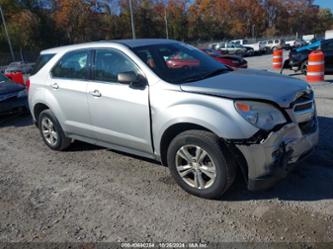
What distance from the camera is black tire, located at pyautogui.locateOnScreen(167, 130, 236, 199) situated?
10.2 ft

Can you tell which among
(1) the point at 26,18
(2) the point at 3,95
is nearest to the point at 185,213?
(2) the point at 3,95

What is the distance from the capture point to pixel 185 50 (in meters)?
4.57

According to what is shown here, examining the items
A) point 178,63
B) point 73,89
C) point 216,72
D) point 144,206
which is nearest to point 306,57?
point 216,72

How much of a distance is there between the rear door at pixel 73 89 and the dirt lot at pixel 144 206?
1.99 feet

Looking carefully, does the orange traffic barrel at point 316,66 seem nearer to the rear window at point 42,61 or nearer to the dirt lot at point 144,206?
the dirt lot at point 144,206

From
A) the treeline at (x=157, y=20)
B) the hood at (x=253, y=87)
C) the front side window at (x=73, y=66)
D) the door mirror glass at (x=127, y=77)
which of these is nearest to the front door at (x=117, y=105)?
the door mirror glass at (x=127, y=77)

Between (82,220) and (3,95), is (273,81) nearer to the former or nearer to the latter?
(82,220)

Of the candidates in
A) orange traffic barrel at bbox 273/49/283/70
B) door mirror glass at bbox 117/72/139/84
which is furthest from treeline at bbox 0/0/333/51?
door mirror glass at bbox 117/72/139/84

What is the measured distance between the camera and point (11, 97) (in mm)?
7688

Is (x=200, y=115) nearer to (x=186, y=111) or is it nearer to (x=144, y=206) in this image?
(x=186, y=111)

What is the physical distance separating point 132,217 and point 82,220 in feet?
1.72

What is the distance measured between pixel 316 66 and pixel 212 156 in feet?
26.2

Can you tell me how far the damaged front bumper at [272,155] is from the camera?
9.60ft

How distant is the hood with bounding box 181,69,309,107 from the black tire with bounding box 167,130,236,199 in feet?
1.52
